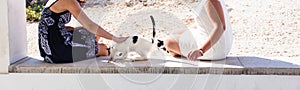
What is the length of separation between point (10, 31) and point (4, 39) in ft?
0.16

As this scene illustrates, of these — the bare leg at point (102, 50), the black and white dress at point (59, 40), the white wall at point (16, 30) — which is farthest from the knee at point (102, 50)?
the white wall at point (16, 30)

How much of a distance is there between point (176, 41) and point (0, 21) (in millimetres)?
851

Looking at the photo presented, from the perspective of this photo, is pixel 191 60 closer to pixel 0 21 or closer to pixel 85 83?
pixel 85 83

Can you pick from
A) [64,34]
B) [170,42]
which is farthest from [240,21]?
[64,34]

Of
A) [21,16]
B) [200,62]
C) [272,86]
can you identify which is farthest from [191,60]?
[21,16]

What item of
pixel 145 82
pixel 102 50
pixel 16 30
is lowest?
pixel 145 82

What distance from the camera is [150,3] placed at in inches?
147

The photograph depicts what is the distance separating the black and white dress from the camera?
1979 mm

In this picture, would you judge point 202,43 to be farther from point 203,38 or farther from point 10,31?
point 10,31

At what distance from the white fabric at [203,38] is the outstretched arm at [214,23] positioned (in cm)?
3

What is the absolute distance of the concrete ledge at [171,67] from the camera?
189 centimetres

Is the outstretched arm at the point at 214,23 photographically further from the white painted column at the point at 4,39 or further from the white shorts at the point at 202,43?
the white painted column at the point at 4,39

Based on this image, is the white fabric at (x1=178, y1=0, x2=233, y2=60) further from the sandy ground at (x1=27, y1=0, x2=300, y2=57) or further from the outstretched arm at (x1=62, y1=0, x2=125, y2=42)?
the outstretched arm at (x1=62, y1=0, x2=125, y2=42)

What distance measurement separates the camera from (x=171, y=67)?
1.89 metres
